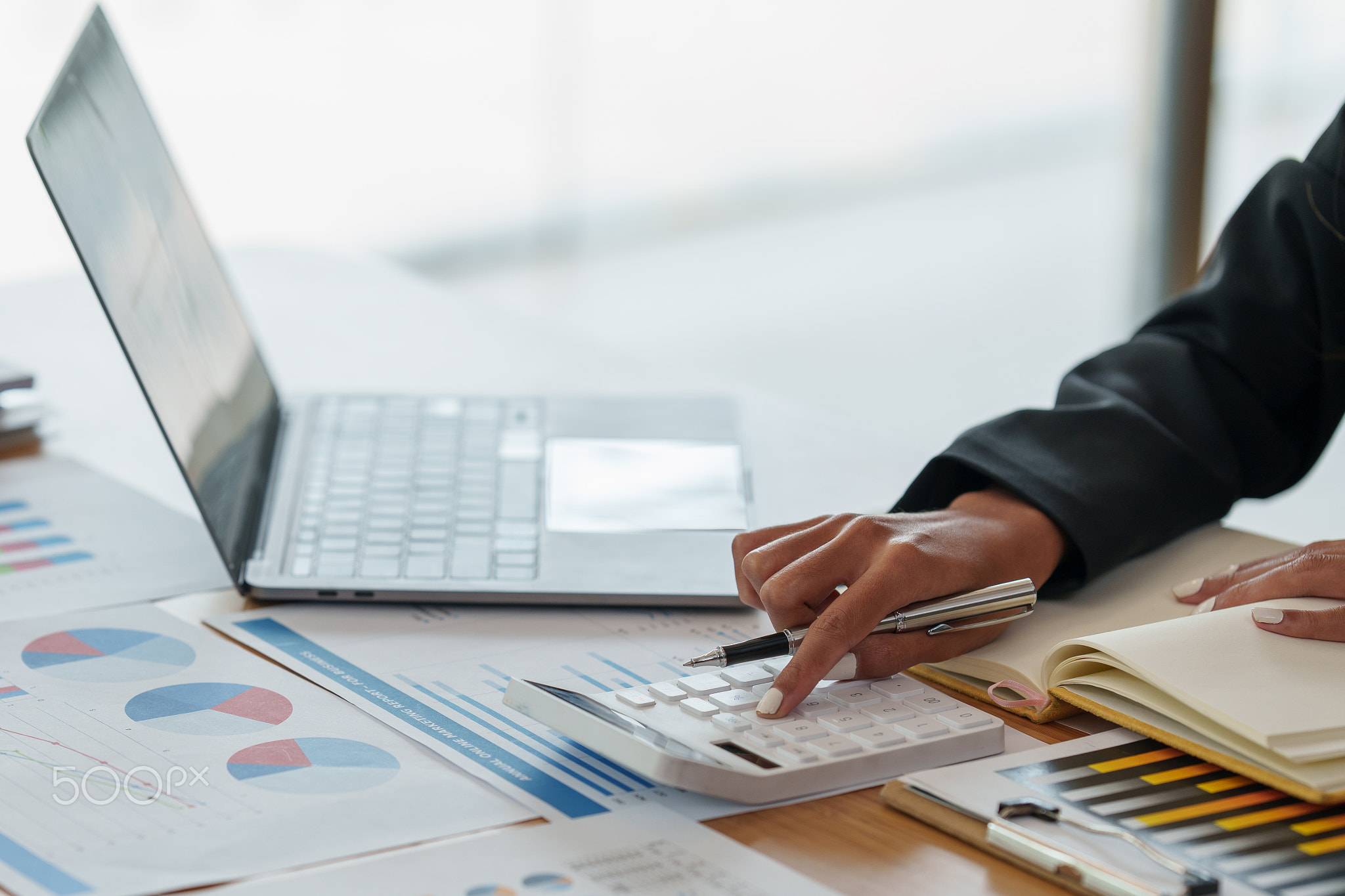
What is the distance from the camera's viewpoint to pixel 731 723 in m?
0.63

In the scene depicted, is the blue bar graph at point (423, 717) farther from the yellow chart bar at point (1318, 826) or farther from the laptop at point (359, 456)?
the yellow chart bar at point (1318, 826)

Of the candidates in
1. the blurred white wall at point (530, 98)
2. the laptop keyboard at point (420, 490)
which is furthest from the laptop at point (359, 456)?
the blurred white wall at point (530, 98)

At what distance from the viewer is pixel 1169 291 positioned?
3270 mm

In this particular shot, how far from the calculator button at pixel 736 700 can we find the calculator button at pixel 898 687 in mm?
73

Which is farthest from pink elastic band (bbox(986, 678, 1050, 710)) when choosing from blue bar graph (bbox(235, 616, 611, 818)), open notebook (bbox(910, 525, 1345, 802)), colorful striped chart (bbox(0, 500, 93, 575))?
colorful striped chart (bbox(0, 500, 93, 575))

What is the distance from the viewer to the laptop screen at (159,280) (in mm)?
755

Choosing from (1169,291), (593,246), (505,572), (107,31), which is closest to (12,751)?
(505,572)

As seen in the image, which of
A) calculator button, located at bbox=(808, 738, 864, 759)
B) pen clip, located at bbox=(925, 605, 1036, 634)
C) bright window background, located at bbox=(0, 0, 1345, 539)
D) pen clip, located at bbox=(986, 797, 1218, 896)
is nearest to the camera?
pen clip, located at bbox=(986, 797, 1218, 896)

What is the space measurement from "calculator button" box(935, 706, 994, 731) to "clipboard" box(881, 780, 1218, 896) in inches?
2.2

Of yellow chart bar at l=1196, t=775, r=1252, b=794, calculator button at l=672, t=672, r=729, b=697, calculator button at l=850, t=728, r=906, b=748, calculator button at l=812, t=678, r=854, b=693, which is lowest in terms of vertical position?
yellow chart bar at l=1196, t=775, r=1252, b=794

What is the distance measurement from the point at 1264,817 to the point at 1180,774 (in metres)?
0.05

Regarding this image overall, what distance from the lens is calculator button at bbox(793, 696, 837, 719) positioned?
25.5 inches

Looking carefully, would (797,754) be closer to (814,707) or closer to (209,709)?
(814,707)

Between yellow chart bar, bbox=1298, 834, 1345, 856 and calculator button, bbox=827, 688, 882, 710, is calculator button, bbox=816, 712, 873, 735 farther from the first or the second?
yellow chart bar, bbox=1298, 834, 1345, 856
